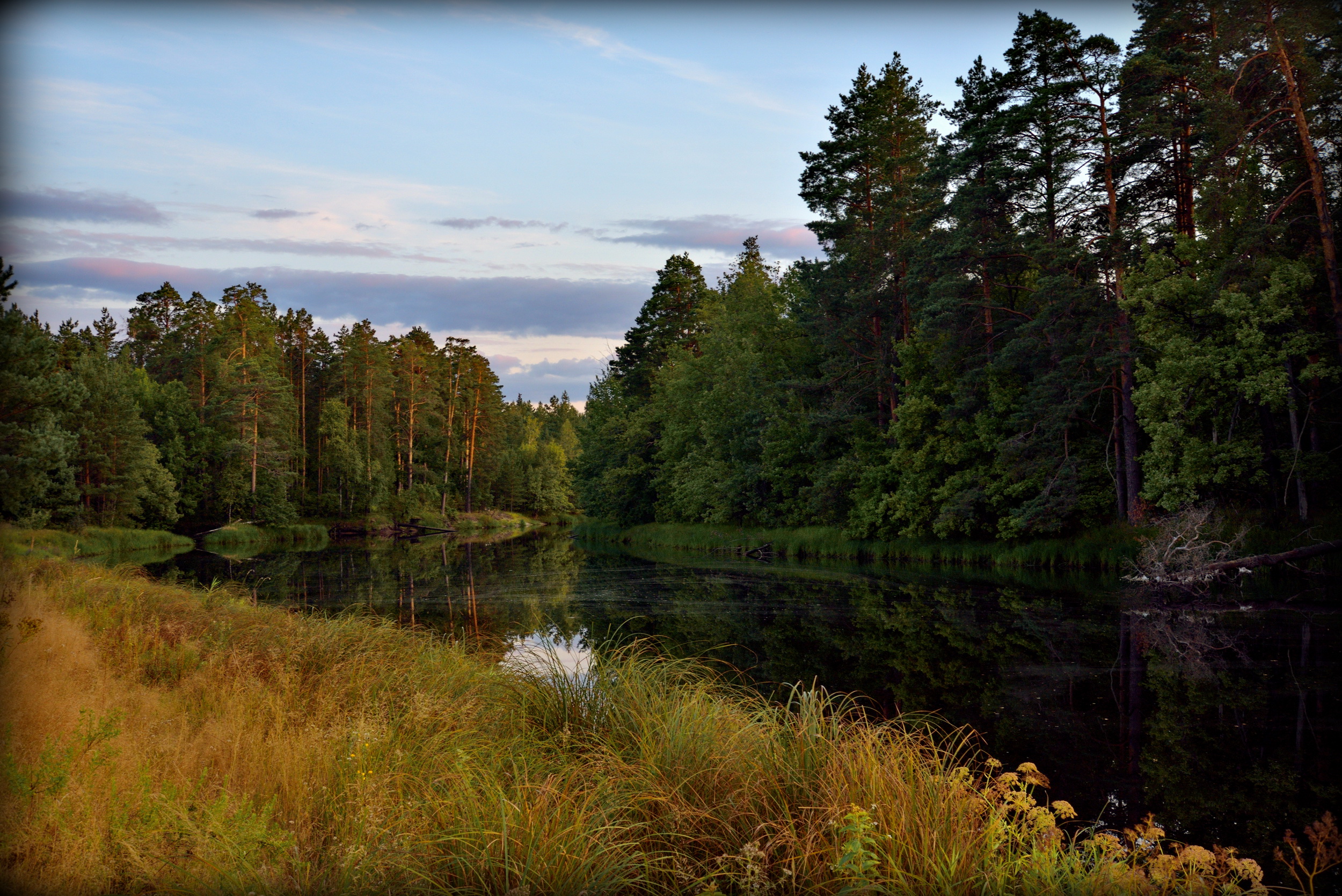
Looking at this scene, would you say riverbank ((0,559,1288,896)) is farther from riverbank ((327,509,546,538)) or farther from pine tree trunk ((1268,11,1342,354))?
riverbank ((327,509,546,538))

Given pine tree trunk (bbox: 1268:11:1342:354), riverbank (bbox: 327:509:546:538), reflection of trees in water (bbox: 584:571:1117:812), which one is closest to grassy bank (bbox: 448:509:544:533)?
riverbank (bbox: 327:509:546:538)

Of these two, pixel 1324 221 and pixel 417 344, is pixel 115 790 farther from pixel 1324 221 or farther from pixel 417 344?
pixel 417 344

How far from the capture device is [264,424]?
5547 cm

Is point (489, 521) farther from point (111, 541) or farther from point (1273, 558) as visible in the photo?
point (1273, 558)

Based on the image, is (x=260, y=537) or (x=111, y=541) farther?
(x=260, y=537)

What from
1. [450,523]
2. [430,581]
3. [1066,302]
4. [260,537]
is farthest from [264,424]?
[1066,302]

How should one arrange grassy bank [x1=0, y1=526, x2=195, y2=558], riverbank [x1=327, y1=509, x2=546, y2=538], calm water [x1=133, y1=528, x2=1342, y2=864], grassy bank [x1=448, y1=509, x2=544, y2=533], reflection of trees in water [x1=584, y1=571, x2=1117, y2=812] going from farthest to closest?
grassy bank [x1=448, y1=509, x2=544, y2=533], riverbank [x1=327, y1=509, x2=546, y2=538], grassy bank [x1=0, y1=526, x2=195, y2=558], reflection of trees in water [x1=584, y1=571, x2=1117, y2=812], calm water [x1=133, y1=528, x2=1342, y2=864]

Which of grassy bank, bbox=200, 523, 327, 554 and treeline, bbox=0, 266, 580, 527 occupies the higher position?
treeline, bbox=0, 266, 580, 527

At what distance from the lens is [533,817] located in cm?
445

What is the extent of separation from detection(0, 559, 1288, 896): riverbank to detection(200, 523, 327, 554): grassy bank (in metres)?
39.8

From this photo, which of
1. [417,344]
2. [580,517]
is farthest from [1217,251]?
[580,517]

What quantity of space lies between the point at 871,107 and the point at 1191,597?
901 inches

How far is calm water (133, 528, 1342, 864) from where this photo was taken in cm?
765

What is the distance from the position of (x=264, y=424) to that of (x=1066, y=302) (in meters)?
49.7
